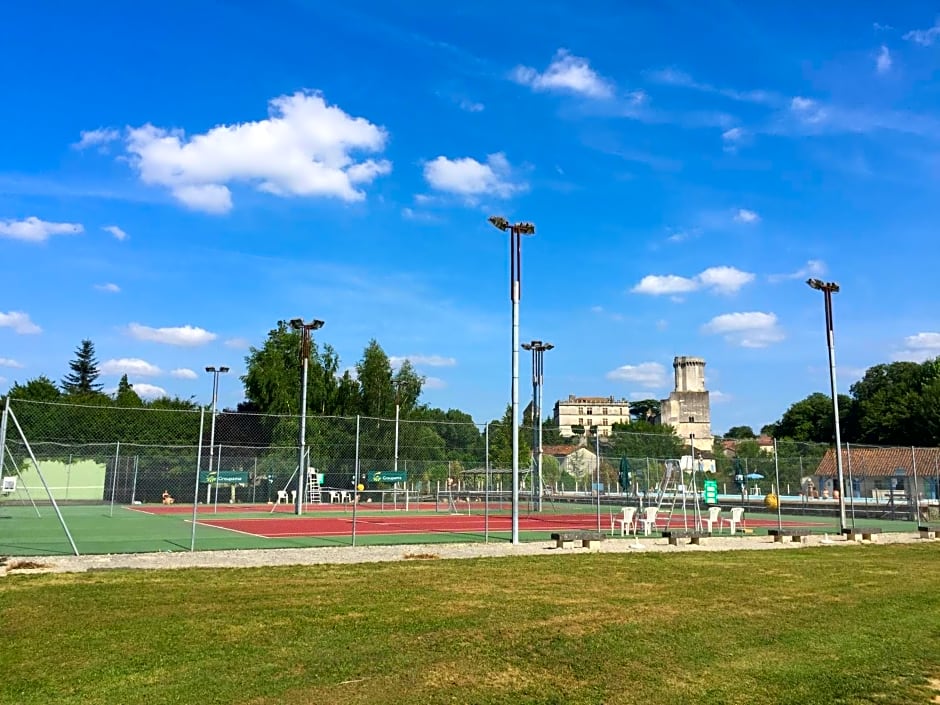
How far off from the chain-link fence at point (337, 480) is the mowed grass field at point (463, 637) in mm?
9088

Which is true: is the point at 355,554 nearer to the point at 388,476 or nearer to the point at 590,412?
the point at 388,476

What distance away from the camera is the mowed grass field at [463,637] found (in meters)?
5.77

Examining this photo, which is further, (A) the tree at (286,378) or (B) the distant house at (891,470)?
(A) the tree at (286,378)

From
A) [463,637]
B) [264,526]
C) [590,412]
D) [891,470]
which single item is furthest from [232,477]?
[590,412]

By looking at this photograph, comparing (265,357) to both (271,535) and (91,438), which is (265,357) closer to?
(91,438)

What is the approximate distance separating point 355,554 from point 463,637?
834cm

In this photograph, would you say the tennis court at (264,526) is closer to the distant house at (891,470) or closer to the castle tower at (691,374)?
the distant house at (891,470)

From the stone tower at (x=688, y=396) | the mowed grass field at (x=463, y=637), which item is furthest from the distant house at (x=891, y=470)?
the stone tower at (x=688, y=396)

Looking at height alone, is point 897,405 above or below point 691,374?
below

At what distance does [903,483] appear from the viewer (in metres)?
39.2

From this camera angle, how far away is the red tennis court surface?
2188cm

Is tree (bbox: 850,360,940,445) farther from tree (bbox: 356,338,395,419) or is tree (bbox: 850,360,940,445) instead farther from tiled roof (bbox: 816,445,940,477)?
tree (bbox: 356,338,395,419)

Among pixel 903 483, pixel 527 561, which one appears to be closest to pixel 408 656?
pixel 527 561

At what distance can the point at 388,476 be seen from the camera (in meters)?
29.1
